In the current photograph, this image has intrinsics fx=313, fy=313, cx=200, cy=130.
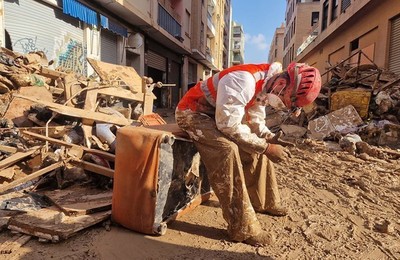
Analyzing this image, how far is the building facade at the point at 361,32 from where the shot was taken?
39.6ft

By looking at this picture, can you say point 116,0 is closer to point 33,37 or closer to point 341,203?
point 33,37

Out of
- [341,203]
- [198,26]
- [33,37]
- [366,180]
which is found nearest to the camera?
[341,203]

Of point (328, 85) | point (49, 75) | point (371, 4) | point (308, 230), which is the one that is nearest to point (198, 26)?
point (371, 4)

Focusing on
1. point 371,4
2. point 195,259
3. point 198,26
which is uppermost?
point 198,26

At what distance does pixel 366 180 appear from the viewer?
4480 mm

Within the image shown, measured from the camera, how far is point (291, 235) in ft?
8.95

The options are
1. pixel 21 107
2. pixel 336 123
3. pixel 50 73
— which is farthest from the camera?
pixel 336 123

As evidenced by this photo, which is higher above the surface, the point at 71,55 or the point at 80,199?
the point at 71,55

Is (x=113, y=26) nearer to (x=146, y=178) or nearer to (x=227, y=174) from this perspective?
(x=146, y=178)

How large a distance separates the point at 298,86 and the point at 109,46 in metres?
11.4

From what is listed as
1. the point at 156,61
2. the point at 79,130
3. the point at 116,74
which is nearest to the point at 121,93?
the point at 116,74

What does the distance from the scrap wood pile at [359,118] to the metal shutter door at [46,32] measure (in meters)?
6.64

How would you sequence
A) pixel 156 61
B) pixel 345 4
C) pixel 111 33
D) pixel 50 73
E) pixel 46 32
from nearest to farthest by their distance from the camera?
pixel 50 73 → pixel 46 32 → pixel 111 33 → pixel 345 4 → pixel 156 61

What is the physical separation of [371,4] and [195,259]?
1475cm
